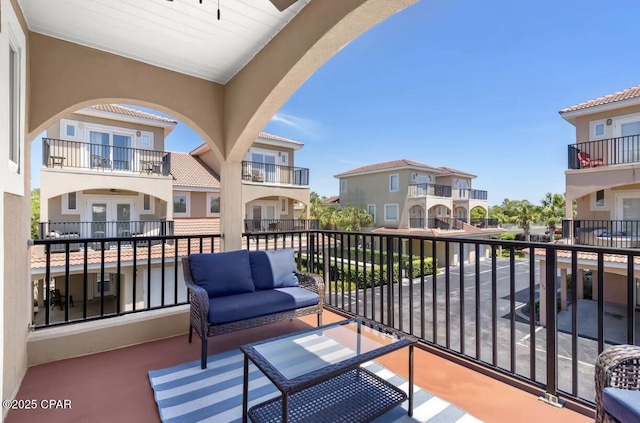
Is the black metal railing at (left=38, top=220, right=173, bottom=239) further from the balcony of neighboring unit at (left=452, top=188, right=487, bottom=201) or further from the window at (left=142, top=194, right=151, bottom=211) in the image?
the balcony of neighboring unit at (left=452, top=188, right=487, bottom=201)

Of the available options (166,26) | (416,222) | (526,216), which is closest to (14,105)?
(166,26)

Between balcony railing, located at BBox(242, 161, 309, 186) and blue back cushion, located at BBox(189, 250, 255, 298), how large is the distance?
35.5 ft

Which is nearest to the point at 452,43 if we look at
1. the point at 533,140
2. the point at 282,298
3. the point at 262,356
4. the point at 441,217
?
the point at 441,217

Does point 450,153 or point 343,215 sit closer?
point 343,215

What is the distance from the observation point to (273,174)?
1453 cm

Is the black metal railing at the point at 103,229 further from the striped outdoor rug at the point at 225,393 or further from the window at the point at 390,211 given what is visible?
the window at the point at 390,211

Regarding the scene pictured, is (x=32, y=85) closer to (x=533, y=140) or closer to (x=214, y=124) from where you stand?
(x=214, y=124)

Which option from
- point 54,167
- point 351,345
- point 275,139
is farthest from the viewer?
point 275,139

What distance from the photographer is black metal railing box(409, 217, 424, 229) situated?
19359 millimetres

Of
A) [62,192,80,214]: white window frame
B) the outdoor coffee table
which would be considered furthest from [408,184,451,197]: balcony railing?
the outdoor coffee table

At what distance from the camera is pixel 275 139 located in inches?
591

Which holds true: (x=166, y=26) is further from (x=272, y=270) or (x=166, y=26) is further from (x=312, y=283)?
(x=312, y=283)

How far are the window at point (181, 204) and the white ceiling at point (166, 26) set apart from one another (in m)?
11.6

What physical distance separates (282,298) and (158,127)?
12.0 meters
